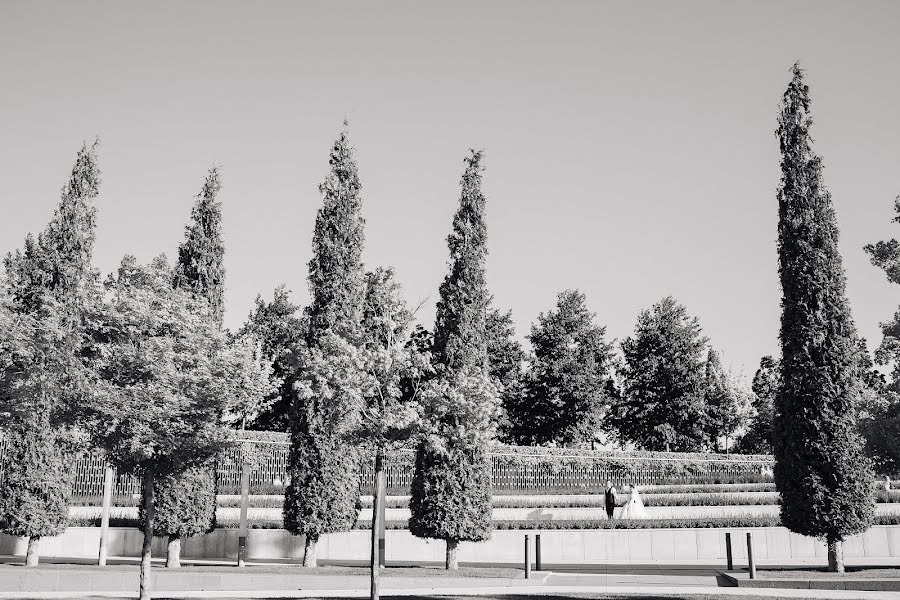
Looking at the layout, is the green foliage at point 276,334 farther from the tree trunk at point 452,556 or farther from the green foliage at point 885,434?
the green foliage at point 885,434

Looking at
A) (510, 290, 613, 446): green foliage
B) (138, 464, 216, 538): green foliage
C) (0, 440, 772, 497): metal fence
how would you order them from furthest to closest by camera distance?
(510, 290, 613, 446): green foliage
(0, 440, 772, 497): metal fence
(138, 464, 216, 538): green foliage

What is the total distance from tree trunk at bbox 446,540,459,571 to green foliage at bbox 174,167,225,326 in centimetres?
961

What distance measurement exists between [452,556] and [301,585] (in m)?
4.69

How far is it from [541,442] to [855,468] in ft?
146

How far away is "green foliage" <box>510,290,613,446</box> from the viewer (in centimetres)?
6269

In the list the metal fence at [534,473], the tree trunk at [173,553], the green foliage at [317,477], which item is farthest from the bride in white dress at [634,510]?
the tree trunk at [173,553]

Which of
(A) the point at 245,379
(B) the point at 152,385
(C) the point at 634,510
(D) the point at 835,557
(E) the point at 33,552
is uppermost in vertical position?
(A) the point at 245,379

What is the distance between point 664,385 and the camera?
6506cm

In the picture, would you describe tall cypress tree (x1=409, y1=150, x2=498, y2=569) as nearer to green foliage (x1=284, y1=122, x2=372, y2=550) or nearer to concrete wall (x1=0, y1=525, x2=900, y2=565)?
green foliage (x1=284, y1=122, x2=372, y2=550)

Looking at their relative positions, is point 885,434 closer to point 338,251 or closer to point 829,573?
point 829,573

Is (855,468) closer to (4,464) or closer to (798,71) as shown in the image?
(798,71)

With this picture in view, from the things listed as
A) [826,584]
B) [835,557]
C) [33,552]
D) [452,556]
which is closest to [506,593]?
[452,556]

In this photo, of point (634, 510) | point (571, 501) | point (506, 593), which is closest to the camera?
point (506, 593)

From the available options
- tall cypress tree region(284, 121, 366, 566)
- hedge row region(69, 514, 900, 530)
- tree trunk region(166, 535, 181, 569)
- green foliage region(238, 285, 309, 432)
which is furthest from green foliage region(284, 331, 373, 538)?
green foliage region(238, 285, 309, 432)
